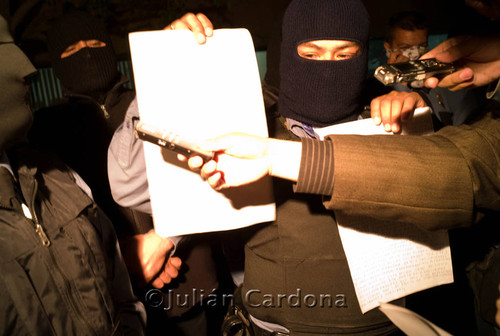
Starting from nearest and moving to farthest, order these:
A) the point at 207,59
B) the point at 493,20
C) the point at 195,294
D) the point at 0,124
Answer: the point at 0,124
the point at 207,59
the point at 493,20
the point at 195,294

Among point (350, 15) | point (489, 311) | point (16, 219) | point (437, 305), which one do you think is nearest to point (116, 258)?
point (16, 219)

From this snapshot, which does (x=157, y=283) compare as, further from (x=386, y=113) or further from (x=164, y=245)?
(x=386, y=113)

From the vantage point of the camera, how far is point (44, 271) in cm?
74

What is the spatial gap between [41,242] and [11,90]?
14.0 inches

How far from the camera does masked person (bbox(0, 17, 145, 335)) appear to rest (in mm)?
699

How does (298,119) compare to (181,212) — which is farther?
(298,119)

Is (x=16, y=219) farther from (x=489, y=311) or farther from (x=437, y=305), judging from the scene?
(x=437, y=305)

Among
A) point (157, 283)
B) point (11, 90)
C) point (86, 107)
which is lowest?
point (157, 283)

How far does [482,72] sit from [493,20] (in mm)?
152

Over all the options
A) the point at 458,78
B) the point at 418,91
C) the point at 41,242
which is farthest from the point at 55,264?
the point at 418,91

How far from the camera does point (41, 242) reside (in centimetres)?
76

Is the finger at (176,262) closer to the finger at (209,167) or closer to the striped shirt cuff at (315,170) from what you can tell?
the finger at (209,167)

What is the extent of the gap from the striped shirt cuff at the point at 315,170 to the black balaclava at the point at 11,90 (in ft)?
2.15

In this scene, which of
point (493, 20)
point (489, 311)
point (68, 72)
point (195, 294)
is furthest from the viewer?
point (68, 72)
